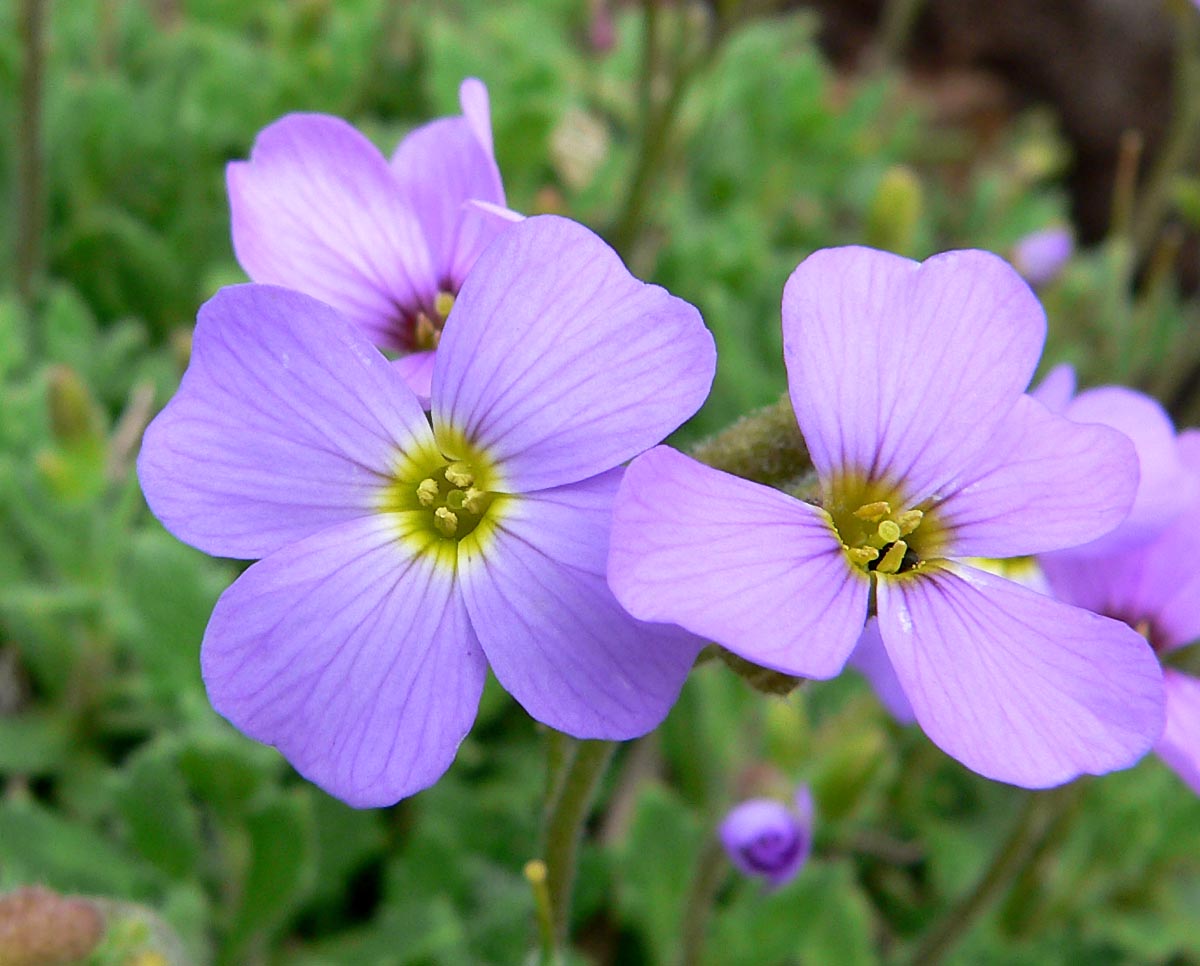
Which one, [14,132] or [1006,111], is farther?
[1006,111]

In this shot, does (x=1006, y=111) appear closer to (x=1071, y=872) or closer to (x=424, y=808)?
(x=1071, y=872)

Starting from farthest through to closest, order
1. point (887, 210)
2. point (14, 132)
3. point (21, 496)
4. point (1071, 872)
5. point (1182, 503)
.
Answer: point (14, 132) → point (1071, 872) → point (887, 210) → point (21, 496) → point (1182, 503)

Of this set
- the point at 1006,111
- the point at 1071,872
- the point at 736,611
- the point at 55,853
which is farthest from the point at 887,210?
the point at 1006,111

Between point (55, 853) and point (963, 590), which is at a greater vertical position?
point (963, 590)

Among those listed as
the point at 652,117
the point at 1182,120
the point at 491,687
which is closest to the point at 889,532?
the point at 491,687

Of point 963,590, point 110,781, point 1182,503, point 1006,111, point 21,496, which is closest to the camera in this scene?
point 963,590

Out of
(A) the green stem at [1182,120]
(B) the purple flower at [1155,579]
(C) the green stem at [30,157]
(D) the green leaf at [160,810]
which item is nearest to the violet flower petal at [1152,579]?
(B) the purple flower at [1155,579]

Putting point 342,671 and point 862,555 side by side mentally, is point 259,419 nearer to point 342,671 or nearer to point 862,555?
point 342,671
